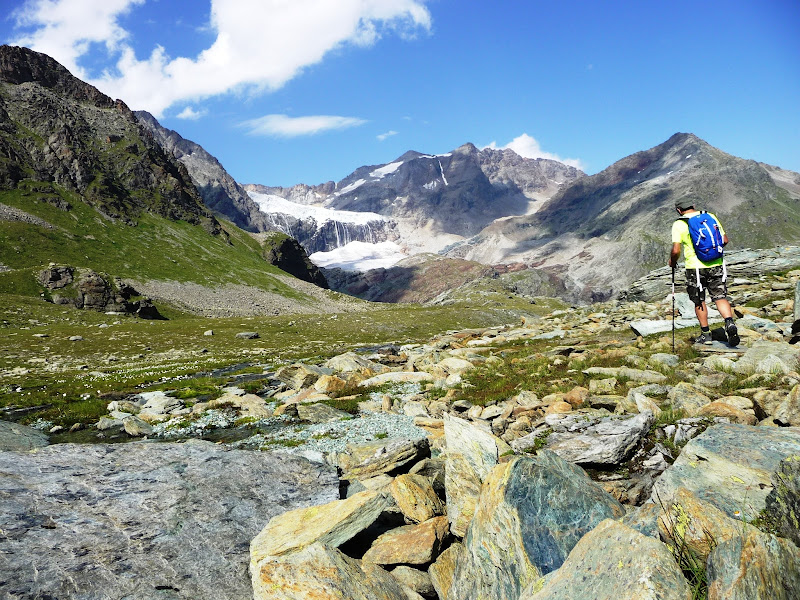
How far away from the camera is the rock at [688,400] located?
10109 millimetres

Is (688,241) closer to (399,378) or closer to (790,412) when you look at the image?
(790,412)

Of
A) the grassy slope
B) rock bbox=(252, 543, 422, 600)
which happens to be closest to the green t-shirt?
rock bbox=(252, 543, 422, 600)

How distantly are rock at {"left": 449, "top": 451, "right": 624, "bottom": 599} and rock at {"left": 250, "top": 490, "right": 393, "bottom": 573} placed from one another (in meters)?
2.01

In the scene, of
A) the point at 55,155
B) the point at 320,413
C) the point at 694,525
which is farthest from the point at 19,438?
the point at 55,155

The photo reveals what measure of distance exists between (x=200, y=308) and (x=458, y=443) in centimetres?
13945

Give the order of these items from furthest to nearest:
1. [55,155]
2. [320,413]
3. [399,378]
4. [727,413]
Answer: [55,155] → [399,378] → [320,413] → [727,413]

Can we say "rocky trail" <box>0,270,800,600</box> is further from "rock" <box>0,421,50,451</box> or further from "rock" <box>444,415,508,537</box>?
"rock" <box>0,421,50,451</box>

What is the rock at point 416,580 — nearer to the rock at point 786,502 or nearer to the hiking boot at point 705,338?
the rock at point 786,502

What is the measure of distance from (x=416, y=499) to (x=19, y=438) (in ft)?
58.8

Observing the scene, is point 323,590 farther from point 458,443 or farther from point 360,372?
point 360,372

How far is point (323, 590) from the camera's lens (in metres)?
6.32

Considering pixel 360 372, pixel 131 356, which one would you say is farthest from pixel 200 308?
pixel 360 372

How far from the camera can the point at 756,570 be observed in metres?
3.97

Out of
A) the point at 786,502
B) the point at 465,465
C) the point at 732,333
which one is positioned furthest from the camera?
the point at 732,333
